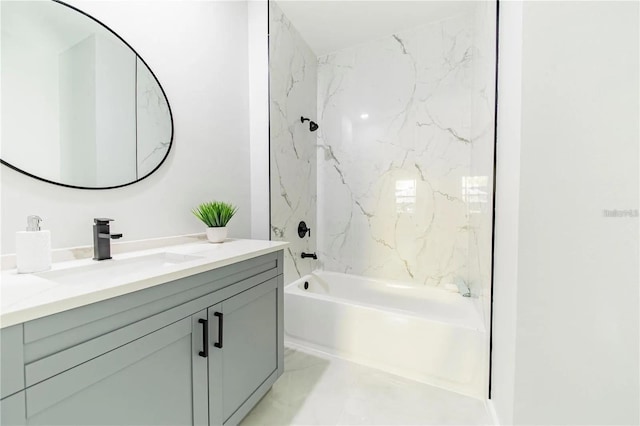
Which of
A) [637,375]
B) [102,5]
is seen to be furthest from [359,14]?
[637,375]

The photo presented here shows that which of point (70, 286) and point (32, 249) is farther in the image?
point (32, 249)

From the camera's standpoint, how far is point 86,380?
67 cm

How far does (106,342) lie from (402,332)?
1.54 metres

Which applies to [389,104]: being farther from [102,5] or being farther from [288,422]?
[288,422]

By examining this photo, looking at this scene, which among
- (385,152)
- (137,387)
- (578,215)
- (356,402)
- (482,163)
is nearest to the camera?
(137,387)

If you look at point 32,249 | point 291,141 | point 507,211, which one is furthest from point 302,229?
point 32,249

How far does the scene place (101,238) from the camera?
1.05 metres

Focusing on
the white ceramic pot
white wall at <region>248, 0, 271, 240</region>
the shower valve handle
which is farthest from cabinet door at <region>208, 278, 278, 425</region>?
the shower valve handle

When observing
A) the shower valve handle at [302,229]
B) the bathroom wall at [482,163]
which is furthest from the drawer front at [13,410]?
the shower valve handle at [302,229]

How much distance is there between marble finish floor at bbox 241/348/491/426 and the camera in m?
1.35

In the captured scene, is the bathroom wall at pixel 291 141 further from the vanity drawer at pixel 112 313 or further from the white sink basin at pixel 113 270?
the vanity drawer at pixel 112 313

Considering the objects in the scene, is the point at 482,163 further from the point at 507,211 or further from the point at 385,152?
the point at 385,152

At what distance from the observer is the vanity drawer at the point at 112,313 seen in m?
0.59

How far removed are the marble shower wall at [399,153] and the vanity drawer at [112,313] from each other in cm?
162
